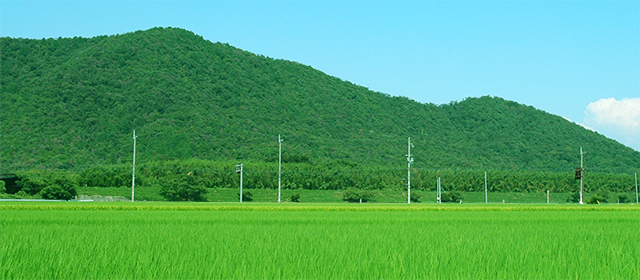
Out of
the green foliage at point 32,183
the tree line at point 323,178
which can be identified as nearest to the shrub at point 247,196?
the tree line at point 323,178

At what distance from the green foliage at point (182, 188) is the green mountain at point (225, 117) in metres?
24.8

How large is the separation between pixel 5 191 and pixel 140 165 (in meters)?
18.8

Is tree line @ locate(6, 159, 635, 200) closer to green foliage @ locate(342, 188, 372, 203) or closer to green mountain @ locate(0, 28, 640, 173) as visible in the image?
green foliage @ locate(342, 188, 372, 203)

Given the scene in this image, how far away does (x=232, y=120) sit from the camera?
10256 centimetres

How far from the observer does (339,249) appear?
7.19 metres

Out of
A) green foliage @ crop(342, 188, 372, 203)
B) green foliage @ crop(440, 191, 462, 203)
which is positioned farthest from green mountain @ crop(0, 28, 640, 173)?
green foliage @ crop(342, 188, 372, 203)

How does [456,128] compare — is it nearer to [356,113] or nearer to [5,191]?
[356,113]

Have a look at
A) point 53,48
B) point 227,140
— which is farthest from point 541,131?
point 53,48

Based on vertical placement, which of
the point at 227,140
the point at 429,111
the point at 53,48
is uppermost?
the point at 53,48

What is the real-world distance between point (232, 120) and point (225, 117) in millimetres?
1702

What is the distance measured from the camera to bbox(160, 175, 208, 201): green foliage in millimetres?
60812

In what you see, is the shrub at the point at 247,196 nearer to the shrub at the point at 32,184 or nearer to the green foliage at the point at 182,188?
the green foliage at the point at 182,188

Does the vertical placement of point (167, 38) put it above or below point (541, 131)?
above

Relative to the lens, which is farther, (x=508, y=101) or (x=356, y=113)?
(x=508, y=101)
